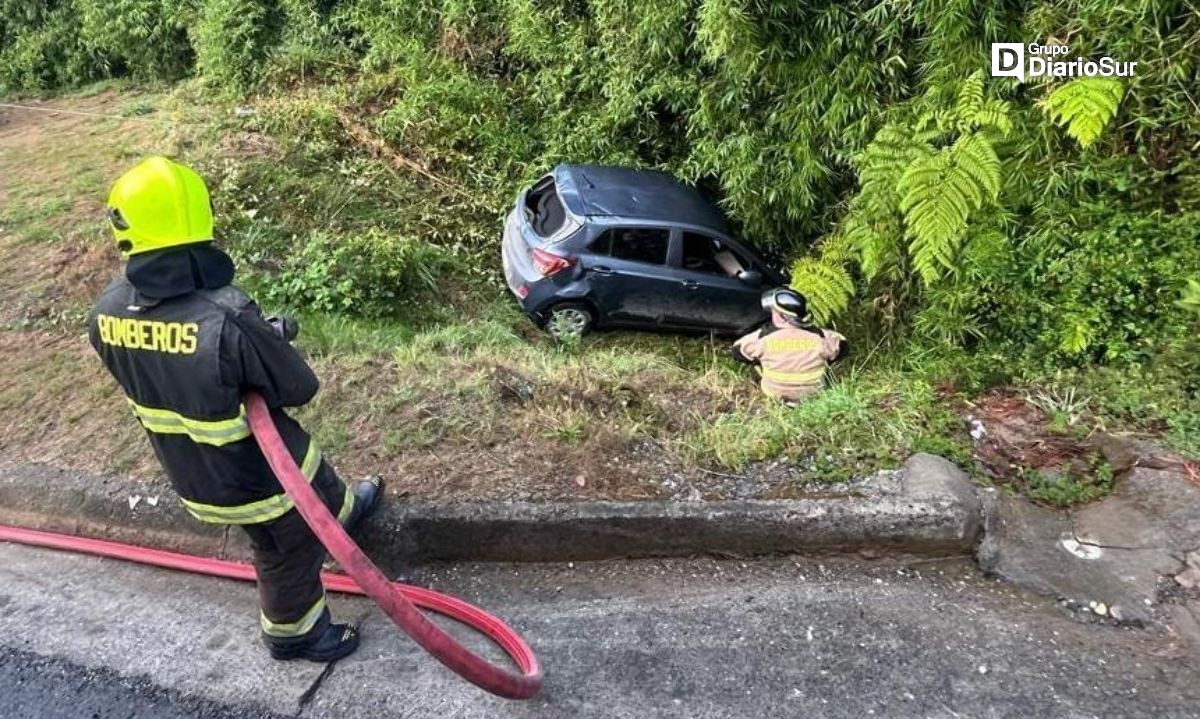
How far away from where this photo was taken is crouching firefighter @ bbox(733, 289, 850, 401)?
4.77 meters

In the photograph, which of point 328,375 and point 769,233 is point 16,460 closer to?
point 328,375

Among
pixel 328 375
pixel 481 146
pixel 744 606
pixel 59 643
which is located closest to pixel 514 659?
pixel 744 606

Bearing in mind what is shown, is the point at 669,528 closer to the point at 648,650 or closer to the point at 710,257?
the point at 648,650

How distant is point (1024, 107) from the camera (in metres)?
4.74

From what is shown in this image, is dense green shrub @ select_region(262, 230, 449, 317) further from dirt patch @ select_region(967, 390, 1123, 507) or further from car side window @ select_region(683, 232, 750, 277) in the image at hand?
dirt patch @ select_region(967, 390, 1123, 507)

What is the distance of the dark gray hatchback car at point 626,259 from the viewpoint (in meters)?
6.45

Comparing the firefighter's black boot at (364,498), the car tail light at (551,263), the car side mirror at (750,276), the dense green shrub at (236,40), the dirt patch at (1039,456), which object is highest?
the dense green shrub at (236,40)

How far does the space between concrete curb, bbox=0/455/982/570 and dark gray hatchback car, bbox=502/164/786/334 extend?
352cm

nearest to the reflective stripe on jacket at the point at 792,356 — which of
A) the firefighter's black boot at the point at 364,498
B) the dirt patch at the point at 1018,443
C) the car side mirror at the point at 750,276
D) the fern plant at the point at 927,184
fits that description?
the fern plant at the point at 927,184

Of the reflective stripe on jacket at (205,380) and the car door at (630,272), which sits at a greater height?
the reflective stripe on jacket at (205,380)

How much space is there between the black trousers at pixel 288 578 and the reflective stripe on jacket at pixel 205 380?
0.23 feet

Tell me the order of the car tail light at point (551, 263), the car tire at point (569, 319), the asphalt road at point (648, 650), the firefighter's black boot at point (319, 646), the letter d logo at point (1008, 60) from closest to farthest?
A: the asphalt road at point (648, 650)
the firefighter's black boot at point (319, 646)
the letter d logo at point (1008, 60)
the car tail light at point (551, 263)
the car tire at point (569, 319)

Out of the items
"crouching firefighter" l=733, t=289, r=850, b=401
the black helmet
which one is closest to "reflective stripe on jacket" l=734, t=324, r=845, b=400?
"crouching firefighter" l=733, t=289, r=850, b=401

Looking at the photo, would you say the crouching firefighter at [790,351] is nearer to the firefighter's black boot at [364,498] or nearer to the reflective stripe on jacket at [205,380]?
the firefighter's black boot at [364,498]
